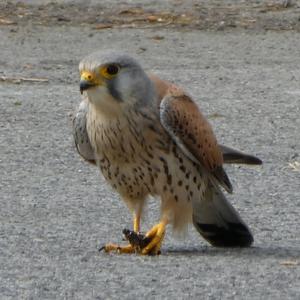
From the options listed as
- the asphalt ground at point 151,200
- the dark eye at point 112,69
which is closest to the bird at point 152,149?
the dark eye at point 112,69

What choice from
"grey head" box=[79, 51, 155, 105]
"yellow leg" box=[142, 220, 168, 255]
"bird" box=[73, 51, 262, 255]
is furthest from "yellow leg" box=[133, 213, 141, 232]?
"grey head" box=[79, 51, 155, 105]

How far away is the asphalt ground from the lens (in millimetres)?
6879

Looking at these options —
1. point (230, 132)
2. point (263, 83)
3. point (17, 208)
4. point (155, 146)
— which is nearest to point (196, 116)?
point (155, 146)

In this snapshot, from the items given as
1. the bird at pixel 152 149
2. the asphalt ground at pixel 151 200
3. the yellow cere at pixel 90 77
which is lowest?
the asphalt ground at pixel 151 200

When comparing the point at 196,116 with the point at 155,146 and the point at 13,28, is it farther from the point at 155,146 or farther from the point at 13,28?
the point at 13,28

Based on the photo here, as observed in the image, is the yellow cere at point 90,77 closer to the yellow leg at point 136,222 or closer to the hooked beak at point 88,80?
the hooked beak at point 88,80

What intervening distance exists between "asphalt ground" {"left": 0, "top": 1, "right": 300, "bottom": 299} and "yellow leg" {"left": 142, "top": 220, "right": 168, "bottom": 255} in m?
0.06

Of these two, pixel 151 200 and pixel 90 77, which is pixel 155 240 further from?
pixel 151 200

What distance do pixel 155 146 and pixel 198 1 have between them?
41.8ft

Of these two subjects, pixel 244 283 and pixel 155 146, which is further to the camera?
pixel 155 146

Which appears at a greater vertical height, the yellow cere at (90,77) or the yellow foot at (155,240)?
the yellow cere at (90,77)

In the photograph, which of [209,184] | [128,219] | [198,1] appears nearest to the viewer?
[209,184]

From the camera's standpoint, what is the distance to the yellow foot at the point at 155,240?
7555 mm

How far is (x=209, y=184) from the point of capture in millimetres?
7844
